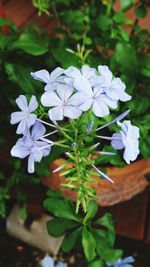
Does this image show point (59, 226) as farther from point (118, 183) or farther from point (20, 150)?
point (20, 150)

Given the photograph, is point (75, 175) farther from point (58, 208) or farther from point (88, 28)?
point (88, 28)

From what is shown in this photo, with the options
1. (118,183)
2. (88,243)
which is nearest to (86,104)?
(88,243)

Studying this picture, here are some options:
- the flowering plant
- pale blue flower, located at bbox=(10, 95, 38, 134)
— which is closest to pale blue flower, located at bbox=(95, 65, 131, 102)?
the flowering plant

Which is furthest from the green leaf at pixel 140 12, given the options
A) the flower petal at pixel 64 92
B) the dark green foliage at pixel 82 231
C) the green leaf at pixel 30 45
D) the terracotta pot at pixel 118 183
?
the flower petal at pixel 64 92

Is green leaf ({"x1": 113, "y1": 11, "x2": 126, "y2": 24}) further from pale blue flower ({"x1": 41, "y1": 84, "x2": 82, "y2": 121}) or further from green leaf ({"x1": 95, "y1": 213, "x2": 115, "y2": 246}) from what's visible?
pale blue flower ({"x1": 41, "y1": 84, "x2": 82, "y2": 121})

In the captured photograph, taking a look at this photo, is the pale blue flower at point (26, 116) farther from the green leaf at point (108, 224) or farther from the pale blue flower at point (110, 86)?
the green leaf at point (108, 224)
